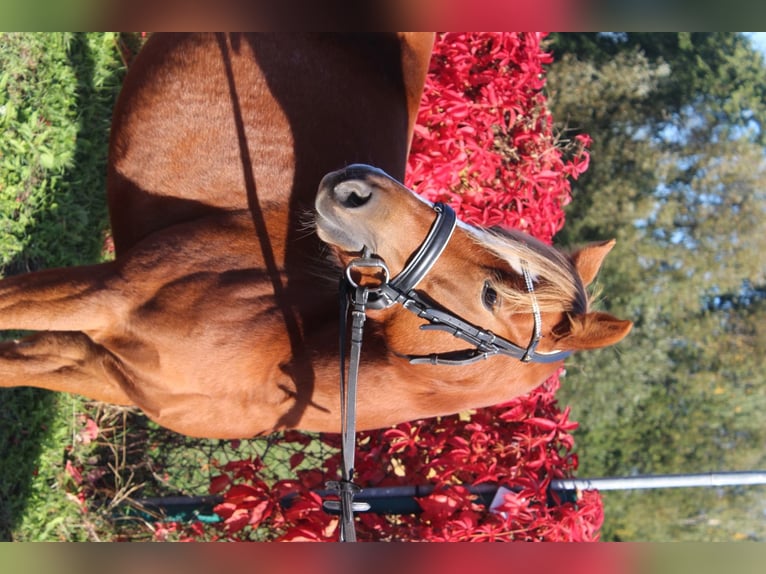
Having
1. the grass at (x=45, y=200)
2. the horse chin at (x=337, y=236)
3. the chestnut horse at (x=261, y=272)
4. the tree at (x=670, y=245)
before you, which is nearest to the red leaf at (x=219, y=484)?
the chestnut horse at (x=261, y=272)

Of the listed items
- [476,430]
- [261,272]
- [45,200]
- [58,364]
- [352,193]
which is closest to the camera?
[352,193]

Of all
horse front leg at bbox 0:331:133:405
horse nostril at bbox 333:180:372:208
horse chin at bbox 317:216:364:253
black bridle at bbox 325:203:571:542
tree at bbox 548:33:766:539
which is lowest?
tree at bbox 548:33:766:539

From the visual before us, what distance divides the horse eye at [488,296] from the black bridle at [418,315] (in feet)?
0.32

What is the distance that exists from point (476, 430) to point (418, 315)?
2.49m

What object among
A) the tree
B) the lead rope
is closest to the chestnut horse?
the lead rope

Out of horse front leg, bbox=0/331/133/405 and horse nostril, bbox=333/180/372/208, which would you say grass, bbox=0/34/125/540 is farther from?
horse nostril, bbox=333/180/372/208

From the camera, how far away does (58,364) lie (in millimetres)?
3459

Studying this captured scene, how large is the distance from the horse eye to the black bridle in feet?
0.32

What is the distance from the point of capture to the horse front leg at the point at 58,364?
3.39 m

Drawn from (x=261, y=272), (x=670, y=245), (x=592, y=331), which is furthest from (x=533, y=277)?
(x=670, y=245)

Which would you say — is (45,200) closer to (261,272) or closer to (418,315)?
(261,272)

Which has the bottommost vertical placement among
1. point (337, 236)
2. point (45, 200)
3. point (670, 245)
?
point (670, 245)

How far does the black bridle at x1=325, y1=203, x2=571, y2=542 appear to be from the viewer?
2.72m
